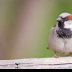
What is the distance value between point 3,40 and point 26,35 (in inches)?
22.6

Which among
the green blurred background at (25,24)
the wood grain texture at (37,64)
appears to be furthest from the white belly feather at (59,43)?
the green blurred background at (25,24)

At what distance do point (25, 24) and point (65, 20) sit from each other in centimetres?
245

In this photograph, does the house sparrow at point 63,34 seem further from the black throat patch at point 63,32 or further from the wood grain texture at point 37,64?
the wood grain texture at point 37,64

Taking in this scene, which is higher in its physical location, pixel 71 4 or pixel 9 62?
pixel 71 4

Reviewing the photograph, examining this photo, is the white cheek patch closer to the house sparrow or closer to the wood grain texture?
the house sparrow

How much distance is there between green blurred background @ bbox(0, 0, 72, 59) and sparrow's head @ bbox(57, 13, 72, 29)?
1792 mm

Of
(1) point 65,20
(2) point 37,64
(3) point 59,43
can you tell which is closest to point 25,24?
(3) point 59,43

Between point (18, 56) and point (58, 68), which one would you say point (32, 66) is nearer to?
point (58, 68)

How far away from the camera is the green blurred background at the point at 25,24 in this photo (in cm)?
502

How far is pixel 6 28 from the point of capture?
17.4ft

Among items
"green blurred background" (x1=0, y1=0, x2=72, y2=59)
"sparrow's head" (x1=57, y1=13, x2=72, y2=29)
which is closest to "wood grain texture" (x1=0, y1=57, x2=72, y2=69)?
"sparrow's head" (x1=57, y1=13, x2=72, y2=29)

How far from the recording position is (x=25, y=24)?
5379 millimetres

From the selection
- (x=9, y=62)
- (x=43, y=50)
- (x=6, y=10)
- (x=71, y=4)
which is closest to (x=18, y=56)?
(x=43, y=50)

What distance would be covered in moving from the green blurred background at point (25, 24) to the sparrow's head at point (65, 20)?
5.88ft
